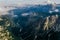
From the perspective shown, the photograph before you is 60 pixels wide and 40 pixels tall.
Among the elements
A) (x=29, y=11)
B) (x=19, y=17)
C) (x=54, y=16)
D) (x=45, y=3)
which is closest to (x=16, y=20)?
(x=19, y=17)

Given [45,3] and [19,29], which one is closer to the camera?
[19,29]

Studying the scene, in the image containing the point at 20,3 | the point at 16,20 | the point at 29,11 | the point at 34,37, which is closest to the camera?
the point at 34,37

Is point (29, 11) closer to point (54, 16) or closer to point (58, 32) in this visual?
point (54, 16)

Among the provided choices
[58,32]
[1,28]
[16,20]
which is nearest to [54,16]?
[58,32]

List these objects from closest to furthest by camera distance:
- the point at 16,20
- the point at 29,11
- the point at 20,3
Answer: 1. the point at 16,20
2. the point at 29,11
3. the point at 20,3

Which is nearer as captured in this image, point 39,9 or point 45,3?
point 39,9

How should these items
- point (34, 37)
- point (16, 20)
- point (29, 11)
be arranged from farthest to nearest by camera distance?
point (29, 11) → point (16, 20) → point (34, 37)

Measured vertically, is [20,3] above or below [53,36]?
above

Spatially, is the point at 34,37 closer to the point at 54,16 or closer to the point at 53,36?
the point at 53,36

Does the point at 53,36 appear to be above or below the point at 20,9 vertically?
below
